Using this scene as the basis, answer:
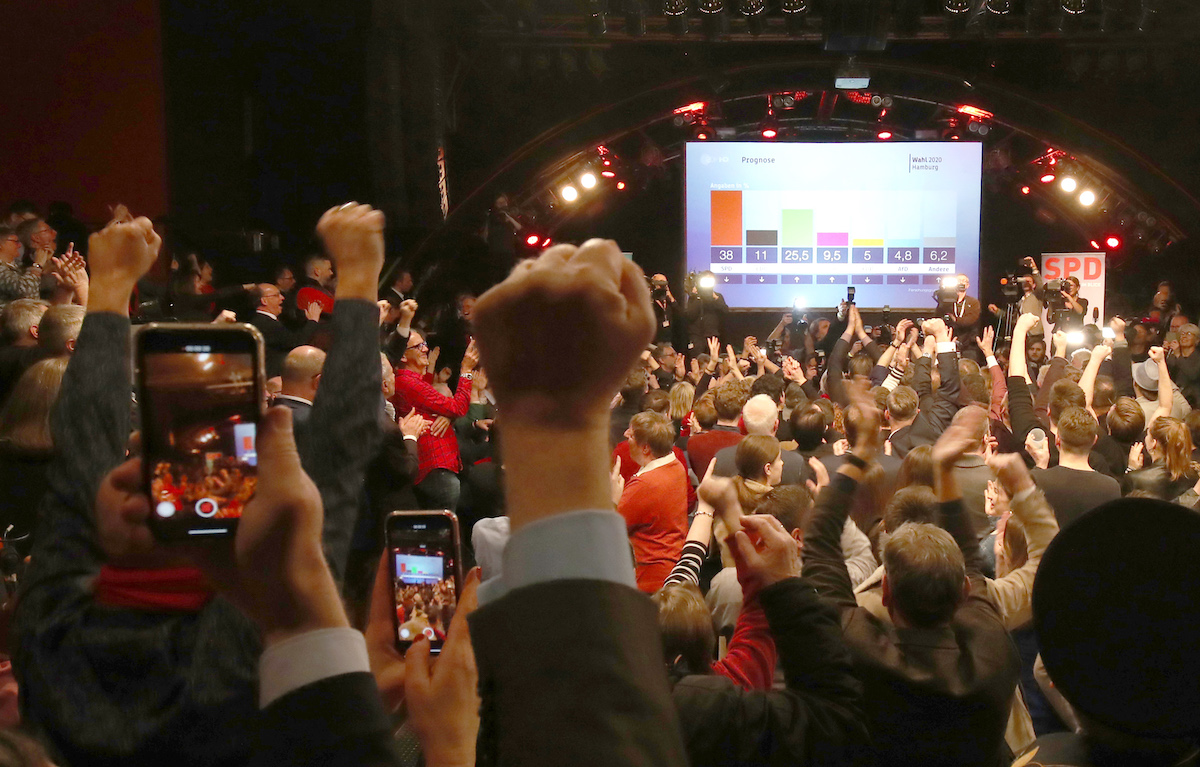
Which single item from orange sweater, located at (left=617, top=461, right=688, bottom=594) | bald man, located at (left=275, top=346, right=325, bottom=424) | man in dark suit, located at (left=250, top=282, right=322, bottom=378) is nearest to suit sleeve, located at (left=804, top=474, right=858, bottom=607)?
bald man, located at (left=275, top=346, right=325, bottom=424)

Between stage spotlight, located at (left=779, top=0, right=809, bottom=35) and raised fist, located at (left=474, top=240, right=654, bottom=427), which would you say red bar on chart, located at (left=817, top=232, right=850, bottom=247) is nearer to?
stage spotlight, located at (left=779, top=0, right=809, bottom=35)

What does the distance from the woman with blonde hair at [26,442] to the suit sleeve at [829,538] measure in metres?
1.87

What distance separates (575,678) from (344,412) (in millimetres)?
844

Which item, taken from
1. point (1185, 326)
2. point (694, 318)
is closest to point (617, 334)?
point (1185, 326)

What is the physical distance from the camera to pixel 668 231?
42.3ft

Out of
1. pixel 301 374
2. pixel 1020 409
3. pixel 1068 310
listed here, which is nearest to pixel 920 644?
pixel 301 374

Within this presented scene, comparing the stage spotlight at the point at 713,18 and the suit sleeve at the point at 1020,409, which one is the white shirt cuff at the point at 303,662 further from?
the stage spotlight at the point at 713,18

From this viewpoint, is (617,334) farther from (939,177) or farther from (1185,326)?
(939,177)

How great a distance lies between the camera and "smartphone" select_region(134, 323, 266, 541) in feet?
2.50

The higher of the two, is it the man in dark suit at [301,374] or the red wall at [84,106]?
the red wall at [84,106]

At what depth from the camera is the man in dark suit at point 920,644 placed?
1.59 meters

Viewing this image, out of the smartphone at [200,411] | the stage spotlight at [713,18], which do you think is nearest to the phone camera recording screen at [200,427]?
the smartphone at [200,411]

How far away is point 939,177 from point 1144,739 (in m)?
10.2

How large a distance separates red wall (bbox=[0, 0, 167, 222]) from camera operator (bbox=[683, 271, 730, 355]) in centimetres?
532
